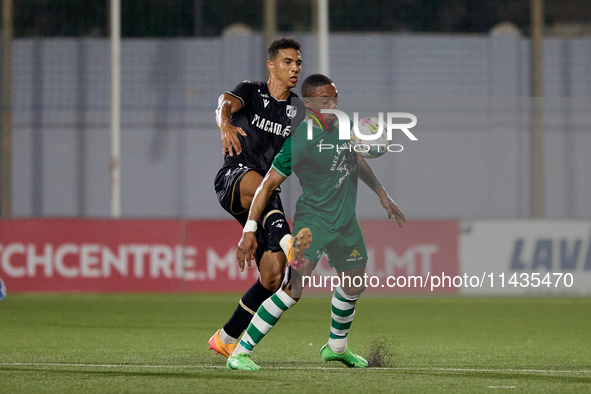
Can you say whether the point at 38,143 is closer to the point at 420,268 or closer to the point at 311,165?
the point at 420,268

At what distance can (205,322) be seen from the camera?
9180 mm

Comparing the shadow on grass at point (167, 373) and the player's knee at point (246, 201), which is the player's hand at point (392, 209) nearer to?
the player's knee at point (246, 201)

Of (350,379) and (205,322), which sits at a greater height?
(350,379)

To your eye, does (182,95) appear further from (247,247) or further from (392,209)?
(247,247)

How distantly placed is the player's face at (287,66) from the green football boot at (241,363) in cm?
171

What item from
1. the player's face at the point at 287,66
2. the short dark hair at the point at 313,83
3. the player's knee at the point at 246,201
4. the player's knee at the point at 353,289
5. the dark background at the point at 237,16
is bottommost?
the player's knee at the point at 353,289

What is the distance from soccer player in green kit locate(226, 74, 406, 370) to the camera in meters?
5.35

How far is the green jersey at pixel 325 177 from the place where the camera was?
5.47 meters

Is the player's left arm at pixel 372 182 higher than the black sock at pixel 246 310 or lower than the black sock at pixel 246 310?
higher

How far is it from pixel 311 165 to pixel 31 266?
7.66 meters

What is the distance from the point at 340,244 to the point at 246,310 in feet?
2.35

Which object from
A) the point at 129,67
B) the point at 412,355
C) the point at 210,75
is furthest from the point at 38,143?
the point at 412,355

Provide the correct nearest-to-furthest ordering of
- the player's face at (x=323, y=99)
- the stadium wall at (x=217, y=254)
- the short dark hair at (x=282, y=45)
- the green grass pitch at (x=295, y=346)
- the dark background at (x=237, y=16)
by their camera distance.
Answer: the green grass pitch at (x=295, y=346)
the player's face at (x=323, y=99)
the short dark hair at (x=282, y=45)
the stadium wall at (x=217, y=254)
the dark background at (x=237, y=16)
